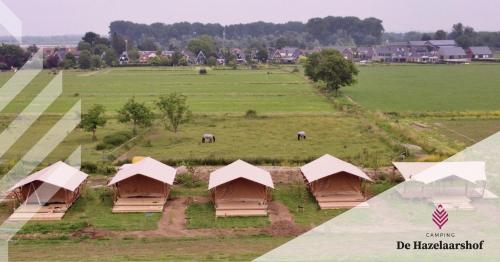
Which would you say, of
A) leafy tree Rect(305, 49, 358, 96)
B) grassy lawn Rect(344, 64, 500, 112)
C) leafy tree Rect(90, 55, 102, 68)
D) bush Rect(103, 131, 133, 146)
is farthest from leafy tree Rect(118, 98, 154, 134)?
leafy tree Rect(90, 55, 102, 68)

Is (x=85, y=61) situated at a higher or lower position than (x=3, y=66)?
higher

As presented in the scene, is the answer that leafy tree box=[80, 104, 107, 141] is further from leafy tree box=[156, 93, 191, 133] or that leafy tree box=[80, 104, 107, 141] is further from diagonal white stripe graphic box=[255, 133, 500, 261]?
diagonal white stripe graphic box=[255, 133, 500, 261]

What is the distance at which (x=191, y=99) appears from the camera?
5078 cm

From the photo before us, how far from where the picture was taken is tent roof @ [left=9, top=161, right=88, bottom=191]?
795 inches

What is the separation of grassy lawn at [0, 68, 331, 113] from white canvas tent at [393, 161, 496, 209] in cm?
2236

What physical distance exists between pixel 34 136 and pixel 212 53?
81.5m

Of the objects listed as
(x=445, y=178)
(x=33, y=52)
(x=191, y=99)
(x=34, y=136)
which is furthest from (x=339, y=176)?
(x=33, y=52)

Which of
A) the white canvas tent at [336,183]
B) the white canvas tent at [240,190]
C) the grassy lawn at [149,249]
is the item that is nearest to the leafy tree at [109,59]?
the white canvas tent at [240,190]

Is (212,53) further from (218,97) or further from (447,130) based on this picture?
(447,130)

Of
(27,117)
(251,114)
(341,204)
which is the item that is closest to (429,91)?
(251,114)

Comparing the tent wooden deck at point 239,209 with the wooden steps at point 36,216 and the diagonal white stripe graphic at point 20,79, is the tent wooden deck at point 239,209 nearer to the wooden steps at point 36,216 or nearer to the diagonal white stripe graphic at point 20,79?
the wooden steps at point 36,216

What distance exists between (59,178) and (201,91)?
36.9 metres

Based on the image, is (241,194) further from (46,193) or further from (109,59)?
(109,59)

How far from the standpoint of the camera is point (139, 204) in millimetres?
20656
